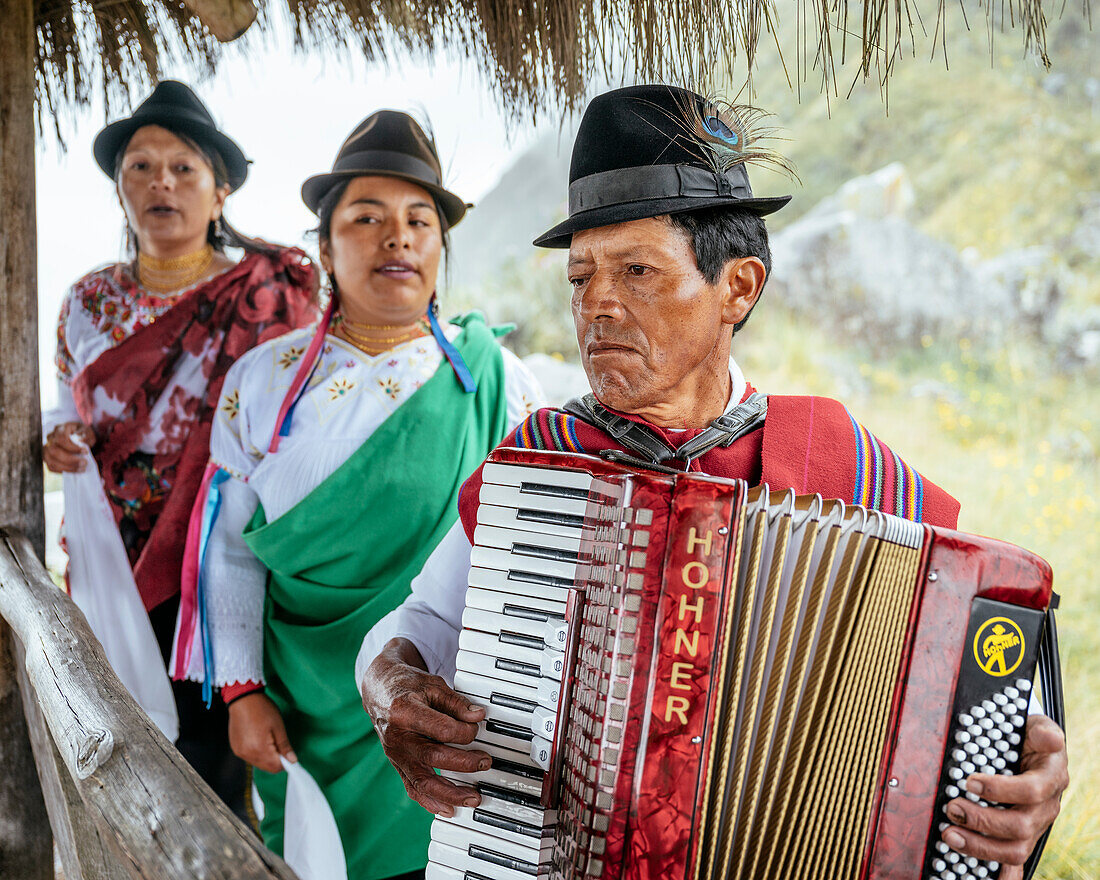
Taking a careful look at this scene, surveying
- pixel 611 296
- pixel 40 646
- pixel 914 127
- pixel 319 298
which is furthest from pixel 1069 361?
pixel 40 646

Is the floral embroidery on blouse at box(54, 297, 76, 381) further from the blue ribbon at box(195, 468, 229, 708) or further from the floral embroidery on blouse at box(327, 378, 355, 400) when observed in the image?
the floral embroidery on blouse at box(327, 378, 355, 400)

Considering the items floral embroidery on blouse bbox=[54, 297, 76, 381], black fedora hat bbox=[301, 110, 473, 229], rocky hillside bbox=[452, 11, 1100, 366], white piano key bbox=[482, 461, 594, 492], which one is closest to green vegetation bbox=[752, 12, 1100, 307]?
rocky hillside bbox=[452, 11, 1100, 366]

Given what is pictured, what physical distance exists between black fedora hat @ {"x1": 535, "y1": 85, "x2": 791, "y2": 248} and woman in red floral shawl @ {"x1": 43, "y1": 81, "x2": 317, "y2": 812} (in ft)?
4.99

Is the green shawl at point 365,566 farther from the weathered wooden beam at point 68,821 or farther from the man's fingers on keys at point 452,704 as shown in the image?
the man's fingers on keys at point 452,704

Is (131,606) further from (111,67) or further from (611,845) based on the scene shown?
(611,845)

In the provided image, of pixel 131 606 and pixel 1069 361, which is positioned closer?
pixel 131 606

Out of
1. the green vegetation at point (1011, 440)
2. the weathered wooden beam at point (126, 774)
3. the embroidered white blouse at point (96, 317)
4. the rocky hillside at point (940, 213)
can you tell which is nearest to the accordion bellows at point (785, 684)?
the weathered wooden beam at point (126, 774)

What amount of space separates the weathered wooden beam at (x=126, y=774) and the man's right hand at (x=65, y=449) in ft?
2.74

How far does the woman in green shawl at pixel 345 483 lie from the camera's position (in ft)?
6.89

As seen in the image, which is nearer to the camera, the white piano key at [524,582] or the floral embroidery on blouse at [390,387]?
the white piano key at [524,582]

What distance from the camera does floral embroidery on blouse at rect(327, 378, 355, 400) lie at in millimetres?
2184

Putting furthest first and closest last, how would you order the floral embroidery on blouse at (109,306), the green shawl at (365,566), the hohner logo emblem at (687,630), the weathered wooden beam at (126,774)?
the floral embroidery on blouse at (109,306), the green shawl at (365,566), the hohner logo emblem at (687,630), the weathered wooden beam at (126,774)

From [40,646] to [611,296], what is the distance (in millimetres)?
1301

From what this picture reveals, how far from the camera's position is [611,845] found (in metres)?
1.02
